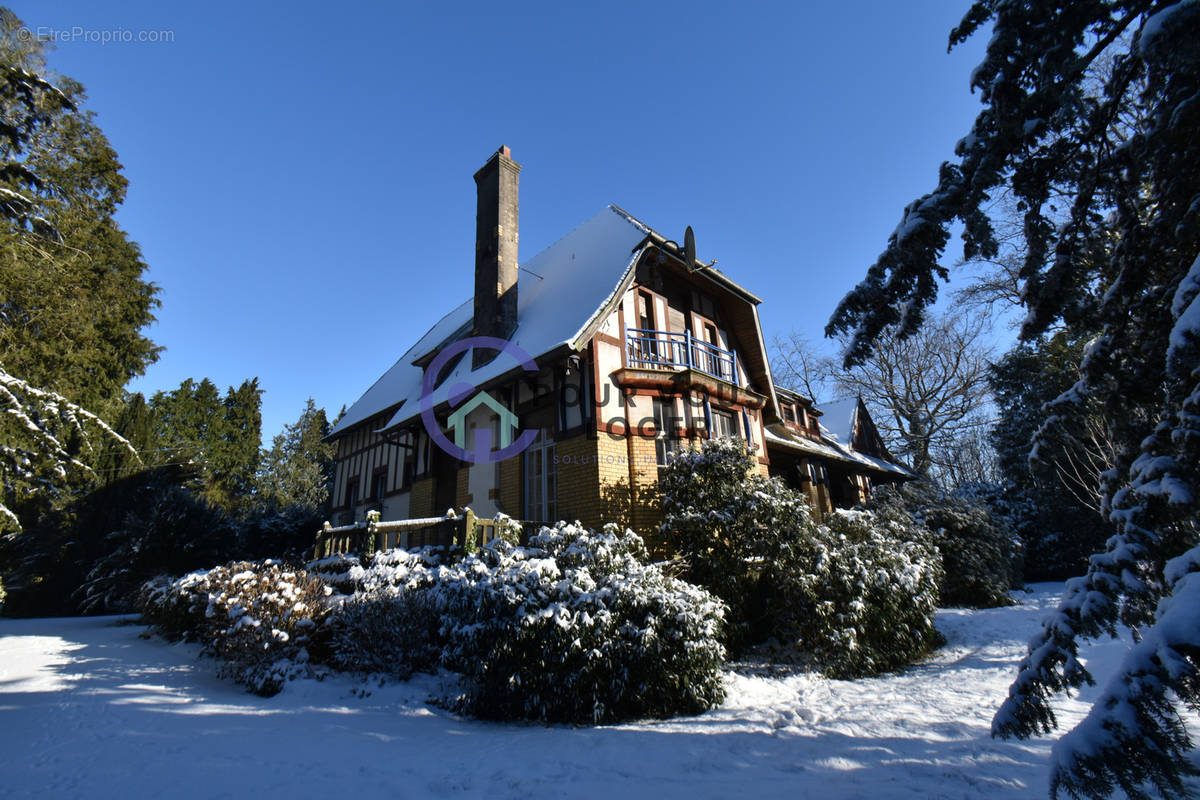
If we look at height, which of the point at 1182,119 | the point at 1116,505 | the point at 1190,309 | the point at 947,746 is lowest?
the point at 947,746

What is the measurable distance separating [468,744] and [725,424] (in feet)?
28.9

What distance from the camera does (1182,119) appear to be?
2.59 metres

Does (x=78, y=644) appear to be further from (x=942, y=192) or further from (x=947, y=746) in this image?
(x=942, y=192)

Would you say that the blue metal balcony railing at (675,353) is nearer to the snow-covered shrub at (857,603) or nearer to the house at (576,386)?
the house at (576,386)

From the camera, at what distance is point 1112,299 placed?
349 cm

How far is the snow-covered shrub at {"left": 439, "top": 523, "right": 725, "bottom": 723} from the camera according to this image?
542cm

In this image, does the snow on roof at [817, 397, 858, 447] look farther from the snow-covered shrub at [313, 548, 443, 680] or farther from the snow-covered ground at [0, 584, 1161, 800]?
the snow-covered shrub at [313, 548, 443, 680]

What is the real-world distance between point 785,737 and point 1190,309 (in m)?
4.31

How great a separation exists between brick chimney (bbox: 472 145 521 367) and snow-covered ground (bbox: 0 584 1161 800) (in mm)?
8407

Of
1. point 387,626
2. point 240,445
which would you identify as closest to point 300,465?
point 240,445

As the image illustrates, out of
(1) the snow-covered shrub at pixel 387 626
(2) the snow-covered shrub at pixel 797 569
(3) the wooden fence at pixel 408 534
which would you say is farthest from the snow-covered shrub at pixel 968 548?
(1) the snow-covered shrub at pixel 387 626

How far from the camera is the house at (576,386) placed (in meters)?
10.3

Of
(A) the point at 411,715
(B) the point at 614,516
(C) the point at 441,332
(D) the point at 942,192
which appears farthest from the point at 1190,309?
(C) the point at 441,332

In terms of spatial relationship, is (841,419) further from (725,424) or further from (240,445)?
(240,445)
